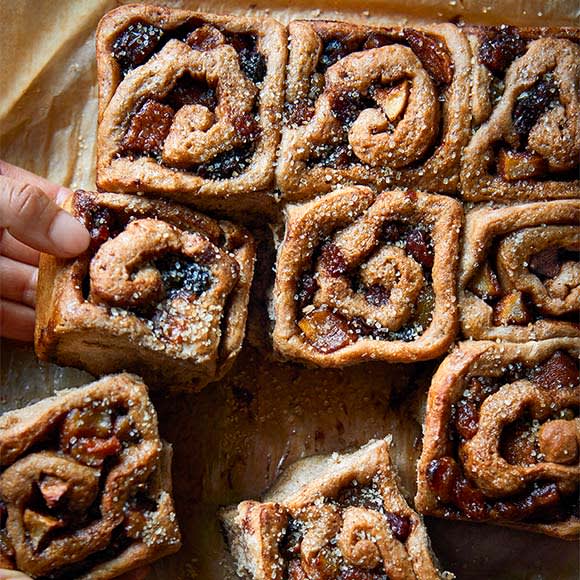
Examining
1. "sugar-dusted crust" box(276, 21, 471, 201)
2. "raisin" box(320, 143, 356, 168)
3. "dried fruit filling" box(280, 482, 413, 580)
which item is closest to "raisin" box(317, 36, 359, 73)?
"sugar-dusted crust" box(276, 21, 471, 201)

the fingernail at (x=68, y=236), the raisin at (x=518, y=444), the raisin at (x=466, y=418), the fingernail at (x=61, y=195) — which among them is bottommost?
the raisin at (x=518, y=444)

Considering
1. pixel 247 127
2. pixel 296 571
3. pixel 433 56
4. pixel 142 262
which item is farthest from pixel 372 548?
pixel 433 56

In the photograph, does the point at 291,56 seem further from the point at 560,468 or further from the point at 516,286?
the point at 560,468

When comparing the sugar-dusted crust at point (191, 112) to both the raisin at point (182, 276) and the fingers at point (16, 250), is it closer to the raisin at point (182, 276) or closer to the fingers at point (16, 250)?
the raisin at point (182, 276)

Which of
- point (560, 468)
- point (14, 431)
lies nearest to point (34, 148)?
point (14, 431)

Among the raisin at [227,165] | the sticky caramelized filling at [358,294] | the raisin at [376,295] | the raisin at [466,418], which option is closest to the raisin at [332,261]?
the sticky caramelized filling at [358,294]

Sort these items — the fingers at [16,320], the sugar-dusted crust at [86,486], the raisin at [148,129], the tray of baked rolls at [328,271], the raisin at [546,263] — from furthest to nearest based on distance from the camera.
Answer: the fingers at [16,320] → the raisin at [546,263] → the raisin at [148,129] → the tray of baked rolls at [328,271] → the sugar-dusted crust at [86,486]
